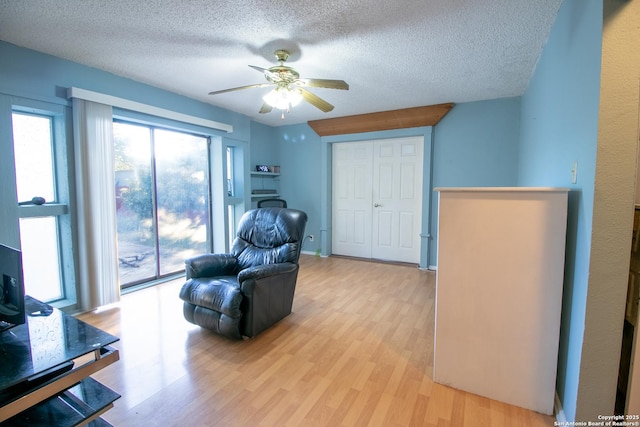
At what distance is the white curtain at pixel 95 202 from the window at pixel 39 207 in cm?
22

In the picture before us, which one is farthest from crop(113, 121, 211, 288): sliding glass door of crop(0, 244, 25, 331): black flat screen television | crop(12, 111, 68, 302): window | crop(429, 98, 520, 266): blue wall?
crop(429, 98, 520, 266): blue wall

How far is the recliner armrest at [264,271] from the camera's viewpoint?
89.3 inches

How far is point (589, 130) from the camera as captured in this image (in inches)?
50.8

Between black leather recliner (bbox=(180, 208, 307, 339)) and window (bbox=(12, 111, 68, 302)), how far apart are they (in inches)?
54.1

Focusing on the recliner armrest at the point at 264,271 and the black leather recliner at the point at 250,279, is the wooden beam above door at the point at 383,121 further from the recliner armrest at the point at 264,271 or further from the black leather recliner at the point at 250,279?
the recliner armrest at the point at 264,271

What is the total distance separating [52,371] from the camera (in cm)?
104

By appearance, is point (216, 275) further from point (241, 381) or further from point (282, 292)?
point (241, 381)

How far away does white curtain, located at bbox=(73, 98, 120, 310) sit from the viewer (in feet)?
8.86

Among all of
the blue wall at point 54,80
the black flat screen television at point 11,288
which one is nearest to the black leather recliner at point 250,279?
the black flat screen television at point 11,288

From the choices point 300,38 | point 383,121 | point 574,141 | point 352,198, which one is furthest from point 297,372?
point 383,121

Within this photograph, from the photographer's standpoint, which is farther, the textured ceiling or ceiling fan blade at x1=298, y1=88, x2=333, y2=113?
ceiling fan blade at x1=298, y1=88, x2=333, y2=113

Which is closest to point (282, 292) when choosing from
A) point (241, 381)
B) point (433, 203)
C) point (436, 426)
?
point (241, 381)

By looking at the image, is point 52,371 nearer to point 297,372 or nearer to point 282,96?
point 297,372

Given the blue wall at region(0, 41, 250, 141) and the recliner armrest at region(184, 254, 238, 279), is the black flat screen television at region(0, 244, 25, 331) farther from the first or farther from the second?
the blue wall at region(0, 41, 250, 141)
